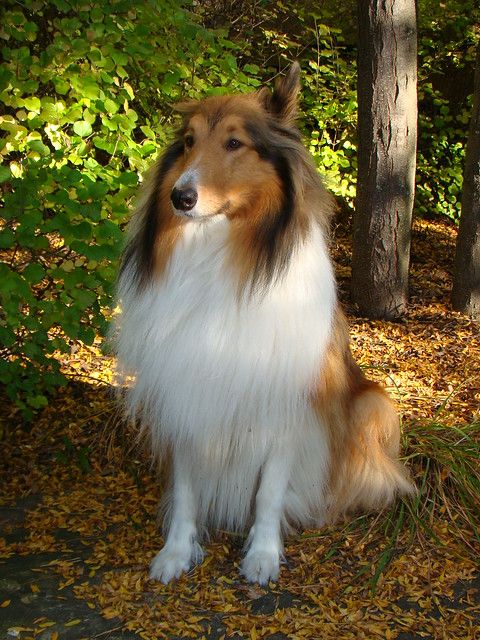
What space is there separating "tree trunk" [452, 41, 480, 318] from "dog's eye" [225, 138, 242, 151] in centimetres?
329

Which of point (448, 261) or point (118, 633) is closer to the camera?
point (118, 633)

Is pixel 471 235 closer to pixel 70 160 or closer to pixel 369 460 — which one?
pixel 369 460

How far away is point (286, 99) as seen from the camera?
292 centimetres

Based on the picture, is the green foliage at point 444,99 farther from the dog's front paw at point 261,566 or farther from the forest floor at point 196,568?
the dog's front paw at point 261,566

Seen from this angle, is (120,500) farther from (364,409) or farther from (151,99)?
(151,99)

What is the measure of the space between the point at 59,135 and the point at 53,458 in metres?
1.71

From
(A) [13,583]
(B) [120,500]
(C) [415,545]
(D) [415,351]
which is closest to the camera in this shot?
(A) [13,583]

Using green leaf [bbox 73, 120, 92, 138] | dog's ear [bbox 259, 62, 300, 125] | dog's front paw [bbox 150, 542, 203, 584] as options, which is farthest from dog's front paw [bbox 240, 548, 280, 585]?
green leaf [bbox 73, 120, 92, 138]

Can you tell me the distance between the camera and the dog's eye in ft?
9.10

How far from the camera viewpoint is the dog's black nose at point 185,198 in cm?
259

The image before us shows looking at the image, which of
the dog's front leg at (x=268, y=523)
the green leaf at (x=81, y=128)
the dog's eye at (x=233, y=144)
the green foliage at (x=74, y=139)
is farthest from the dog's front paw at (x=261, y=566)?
the green leaf at (x=81, y=128)

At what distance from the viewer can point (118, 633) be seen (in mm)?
2783

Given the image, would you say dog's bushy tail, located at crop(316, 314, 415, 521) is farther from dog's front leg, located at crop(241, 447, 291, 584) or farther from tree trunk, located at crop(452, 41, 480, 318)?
tree trunk, located at crop(452, 41, 480, 318)

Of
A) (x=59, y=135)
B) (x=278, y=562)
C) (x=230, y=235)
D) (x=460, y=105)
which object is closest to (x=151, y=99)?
(x=59, y=135)
